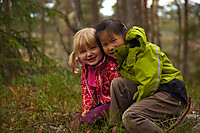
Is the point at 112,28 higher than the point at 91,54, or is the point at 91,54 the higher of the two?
the point at 112,28

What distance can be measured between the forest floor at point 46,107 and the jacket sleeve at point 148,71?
47cm

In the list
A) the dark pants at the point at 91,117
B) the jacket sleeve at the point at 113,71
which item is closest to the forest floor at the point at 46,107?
the dark pants at the point at 91,117

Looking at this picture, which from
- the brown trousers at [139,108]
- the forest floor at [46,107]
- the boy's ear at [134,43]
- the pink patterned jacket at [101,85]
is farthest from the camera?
the pink patterned jacket at [101,85]

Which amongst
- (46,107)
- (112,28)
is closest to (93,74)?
(112,28)

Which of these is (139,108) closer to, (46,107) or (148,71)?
(148,71)

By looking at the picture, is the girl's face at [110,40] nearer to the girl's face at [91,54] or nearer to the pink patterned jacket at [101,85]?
the girl's face at [91,54]

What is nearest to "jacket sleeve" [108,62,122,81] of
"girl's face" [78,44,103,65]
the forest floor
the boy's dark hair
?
"girl's face" [78,44,103,65]

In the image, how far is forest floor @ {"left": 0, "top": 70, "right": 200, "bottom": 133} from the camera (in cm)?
306

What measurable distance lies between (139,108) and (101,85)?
986 mm

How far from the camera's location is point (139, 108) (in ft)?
8.89

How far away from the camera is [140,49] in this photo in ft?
9.30

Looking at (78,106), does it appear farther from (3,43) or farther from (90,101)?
(3,43)

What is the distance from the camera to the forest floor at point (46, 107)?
3.06 meters

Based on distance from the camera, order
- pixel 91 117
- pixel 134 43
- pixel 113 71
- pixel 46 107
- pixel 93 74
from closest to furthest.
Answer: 1. pixel 134 43
2. pixel 91 117
3. pixel 113 71
4. pixel 93 74
5. pixel 46 107
